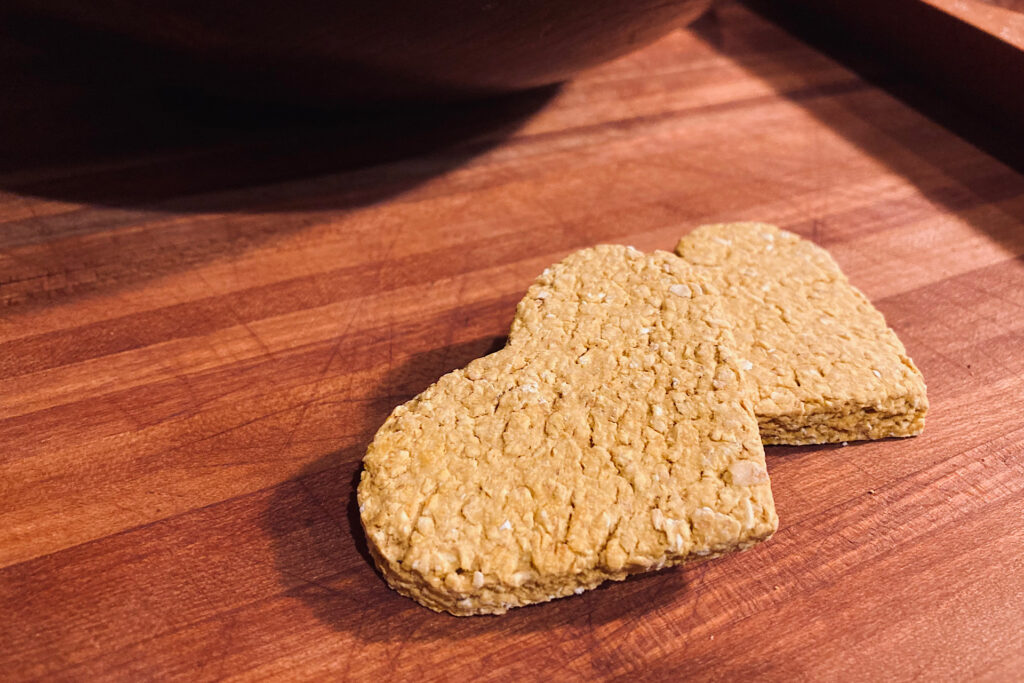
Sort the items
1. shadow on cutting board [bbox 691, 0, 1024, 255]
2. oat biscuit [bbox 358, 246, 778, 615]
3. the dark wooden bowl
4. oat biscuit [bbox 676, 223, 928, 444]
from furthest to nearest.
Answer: shadow on cutting board [bbox 691, 0, 1024, 255] → the dark wooden bowl → oat biscuit [bbox 676, 223, 928, 444] → oat biscuit [bbox 358, 246, 778, 615]

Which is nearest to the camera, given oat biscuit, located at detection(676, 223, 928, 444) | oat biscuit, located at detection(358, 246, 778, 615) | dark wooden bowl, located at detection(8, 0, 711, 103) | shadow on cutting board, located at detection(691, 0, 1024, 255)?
oat biscuit, located at detection(358, 246, 778, 615)

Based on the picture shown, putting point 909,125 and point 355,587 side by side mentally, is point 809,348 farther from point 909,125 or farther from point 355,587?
point 909,125

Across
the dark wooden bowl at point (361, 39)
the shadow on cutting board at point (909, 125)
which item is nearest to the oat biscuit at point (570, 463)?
the dark wooden bowl at point (361, 39)

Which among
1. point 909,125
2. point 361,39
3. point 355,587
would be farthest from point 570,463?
point 909,125

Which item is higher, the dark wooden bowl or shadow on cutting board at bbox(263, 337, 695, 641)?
the dark wooden bowl

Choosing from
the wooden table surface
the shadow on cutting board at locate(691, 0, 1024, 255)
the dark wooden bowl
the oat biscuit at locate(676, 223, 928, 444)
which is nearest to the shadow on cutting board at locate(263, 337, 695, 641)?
the wooden table surface

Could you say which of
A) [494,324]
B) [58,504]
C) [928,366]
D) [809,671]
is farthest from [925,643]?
[58,504]

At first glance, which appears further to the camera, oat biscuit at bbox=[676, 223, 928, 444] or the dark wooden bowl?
the dark wooden bowl

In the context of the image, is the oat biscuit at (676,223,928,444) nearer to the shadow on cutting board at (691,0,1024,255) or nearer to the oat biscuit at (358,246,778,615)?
the oat biscuit at (358,246,778,615)
